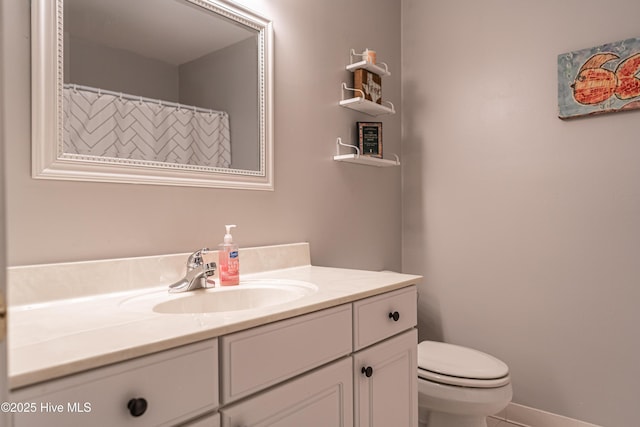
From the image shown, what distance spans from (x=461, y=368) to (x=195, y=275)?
112cm

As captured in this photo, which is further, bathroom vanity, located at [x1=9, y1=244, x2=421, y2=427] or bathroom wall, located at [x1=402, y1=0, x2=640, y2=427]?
bathroom wall, located at [x1=402, y1=0, x2=640, y2=427]

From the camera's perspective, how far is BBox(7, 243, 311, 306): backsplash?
93cm

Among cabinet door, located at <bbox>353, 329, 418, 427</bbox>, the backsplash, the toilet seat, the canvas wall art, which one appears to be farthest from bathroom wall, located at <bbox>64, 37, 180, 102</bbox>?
the canvas wall art

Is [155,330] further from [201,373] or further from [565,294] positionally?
[565,294]

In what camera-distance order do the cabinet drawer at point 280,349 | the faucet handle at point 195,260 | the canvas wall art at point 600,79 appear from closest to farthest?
the cabinet drawer at point 280,349 → the faucet handle at point 195,260 → the canvas wall art at point 600,79

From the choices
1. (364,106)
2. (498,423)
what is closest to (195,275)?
(364,106)

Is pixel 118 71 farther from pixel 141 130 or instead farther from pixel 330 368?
pixel 330 368

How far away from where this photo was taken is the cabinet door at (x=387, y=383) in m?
1.10

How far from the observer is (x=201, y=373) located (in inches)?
29.1

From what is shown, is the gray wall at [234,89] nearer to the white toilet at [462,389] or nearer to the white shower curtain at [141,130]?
the white shower curtain at [141,130]

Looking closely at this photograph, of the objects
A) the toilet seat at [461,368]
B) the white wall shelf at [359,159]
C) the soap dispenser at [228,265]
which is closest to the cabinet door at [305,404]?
the soap dispenser at [228,265]

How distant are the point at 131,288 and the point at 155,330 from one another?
0.45m

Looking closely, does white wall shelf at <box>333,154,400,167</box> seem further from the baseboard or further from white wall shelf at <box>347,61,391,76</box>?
the baseboard

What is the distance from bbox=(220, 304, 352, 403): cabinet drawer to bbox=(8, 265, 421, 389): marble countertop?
3 centimetres
